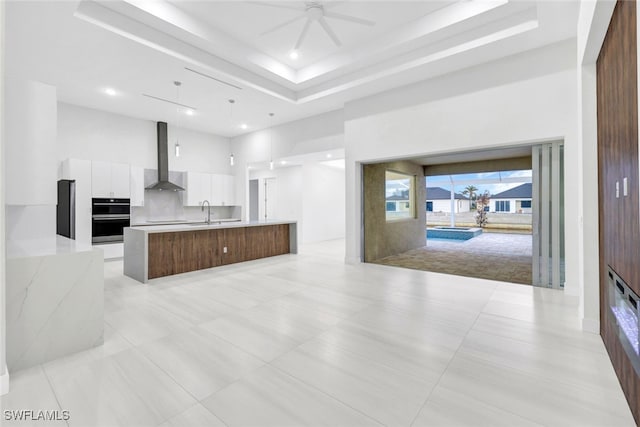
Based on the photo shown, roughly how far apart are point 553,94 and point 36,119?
5753mm

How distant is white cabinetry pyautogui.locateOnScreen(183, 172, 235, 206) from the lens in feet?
25.2

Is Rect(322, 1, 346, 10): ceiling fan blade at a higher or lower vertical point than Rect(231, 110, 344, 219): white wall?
higher

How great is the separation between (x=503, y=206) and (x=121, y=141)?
15606 mm

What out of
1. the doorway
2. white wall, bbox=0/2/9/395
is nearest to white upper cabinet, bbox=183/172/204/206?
the doorway

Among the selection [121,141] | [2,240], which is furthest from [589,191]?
[121,141]

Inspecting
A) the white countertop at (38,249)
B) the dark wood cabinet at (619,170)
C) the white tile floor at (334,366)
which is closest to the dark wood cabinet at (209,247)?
the white tile floor at (334,366)

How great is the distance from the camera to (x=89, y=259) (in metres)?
2.33

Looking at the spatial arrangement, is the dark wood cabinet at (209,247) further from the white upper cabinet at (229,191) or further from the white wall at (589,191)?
the white wall at (589,191)

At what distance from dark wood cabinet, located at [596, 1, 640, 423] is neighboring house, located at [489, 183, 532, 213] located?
13140mm

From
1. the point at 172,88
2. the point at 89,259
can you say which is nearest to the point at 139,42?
the point at 172,88

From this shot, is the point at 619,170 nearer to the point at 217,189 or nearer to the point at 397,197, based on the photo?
the point at 397,197

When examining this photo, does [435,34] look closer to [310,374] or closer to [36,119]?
[310,374]

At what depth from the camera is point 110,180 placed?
241 inches

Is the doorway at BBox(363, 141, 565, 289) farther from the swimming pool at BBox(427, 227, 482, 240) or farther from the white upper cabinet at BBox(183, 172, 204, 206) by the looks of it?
the white upper cabinet at BBox(183, 172, 204, 206)
